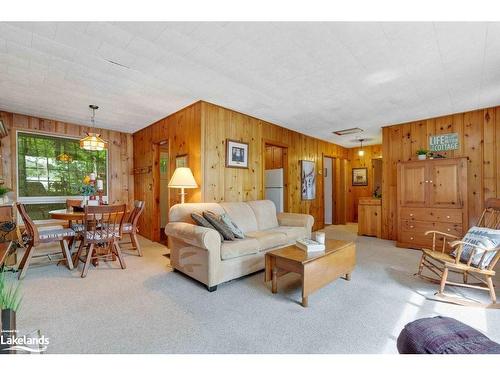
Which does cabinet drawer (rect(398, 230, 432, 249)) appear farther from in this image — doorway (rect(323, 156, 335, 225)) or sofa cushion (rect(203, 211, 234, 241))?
sofa cushion (rect(203, 211, 234, 241))

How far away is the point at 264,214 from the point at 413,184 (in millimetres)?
2717

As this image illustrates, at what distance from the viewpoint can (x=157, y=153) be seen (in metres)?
4.85

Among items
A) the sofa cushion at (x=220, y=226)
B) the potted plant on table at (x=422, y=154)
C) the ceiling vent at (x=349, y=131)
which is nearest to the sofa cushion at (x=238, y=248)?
the sofa cushion at (x=220, y=226)

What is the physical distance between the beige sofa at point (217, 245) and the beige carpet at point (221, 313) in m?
0.15

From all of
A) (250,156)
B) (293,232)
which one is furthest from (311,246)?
(250,156)

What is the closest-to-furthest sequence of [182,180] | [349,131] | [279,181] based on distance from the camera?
[182,180] → [279,181] → [349,131]

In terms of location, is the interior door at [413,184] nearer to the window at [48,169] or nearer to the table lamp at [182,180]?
the table lamp at [182,180]

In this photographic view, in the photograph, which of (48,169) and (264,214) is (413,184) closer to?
(264,214)

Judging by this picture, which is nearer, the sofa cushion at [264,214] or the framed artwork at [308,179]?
the sofa cushion at [264,214]

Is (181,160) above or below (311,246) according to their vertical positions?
above

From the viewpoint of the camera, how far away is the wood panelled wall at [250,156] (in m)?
3.71

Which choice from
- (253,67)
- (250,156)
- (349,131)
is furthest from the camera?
(349,131)

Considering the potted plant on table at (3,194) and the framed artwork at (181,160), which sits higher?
the framed artwork at (181,160)
